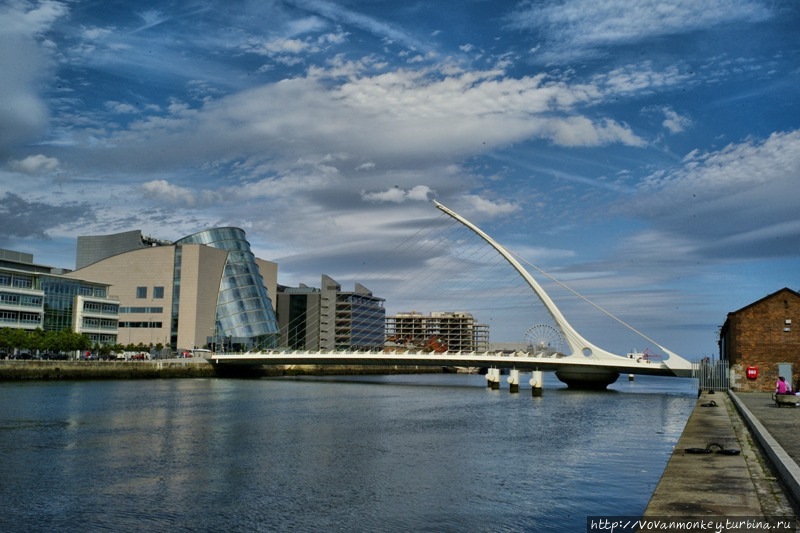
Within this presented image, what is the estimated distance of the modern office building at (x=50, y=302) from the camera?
8644 cm

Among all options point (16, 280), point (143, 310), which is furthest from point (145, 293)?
point (16, 280)

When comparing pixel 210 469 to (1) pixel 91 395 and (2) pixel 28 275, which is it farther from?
(2) pixel 28 275

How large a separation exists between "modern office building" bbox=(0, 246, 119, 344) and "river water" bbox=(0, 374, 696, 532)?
157 ft

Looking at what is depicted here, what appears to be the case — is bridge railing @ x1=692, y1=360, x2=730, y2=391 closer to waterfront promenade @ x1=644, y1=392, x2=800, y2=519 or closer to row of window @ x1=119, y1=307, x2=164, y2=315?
waterfront promenade @ x1=644, y1=392, x2=800, y2=519

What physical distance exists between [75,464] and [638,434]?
976 inches

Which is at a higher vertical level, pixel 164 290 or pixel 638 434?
pixel 164 290

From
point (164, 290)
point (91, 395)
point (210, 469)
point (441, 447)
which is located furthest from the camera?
point (164, 290)

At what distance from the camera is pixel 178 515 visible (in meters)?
17.0

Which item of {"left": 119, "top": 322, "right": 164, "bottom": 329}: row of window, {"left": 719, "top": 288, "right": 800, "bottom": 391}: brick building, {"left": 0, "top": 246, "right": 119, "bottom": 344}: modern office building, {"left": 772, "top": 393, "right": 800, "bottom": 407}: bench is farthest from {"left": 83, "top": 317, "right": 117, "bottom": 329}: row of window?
{"left": 772, "top": 393, "right": 800, "bottom": 407}: bench

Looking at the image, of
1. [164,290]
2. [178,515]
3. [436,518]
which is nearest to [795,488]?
[436,518]

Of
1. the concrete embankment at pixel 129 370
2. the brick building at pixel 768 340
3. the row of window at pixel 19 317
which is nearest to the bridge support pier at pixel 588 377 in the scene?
the brick building at pixel 768 340

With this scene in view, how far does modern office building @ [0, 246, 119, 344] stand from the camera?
284 ft

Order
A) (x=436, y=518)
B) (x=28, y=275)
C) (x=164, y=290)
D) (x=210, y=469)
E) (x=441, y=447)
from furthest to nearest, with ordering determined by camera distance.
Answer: (x=164, y=290) → (x=28, y=275) → (x=441, y=447) → (x=210, y=469) → (x=436, y=518)

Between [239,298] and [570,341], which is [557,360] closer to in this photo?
[570,341]
